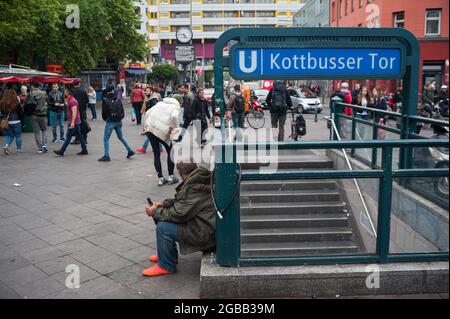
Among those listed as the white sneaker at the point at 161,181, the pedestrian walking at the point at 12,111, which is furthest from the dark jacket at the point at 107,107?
the white sneaker at the point at 161,181

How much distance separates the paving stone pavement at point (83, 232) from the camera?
14.8 feet

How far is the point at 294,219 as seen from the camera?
5.12 m

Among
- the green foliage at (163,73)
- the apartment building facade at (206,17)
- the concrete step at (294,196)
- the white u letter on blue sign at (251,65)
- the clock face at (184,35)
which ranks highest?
the apartment building facade at (206,17)

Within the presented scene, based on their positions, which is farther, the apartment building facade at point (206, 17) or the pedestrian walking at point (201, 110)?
the apartment building facade at point (206, 17)

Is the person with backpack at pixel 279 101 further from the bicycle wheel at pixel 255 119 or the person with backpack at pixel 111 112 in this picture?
the bicycle wheel at pixel 255 119

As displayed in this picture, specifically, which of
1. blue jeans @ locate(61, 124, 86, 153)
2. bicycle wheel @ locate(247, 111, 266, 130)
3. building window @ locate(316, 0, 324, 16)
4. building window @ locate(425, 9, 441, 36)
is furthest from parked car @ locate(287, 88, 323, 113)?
building window @ locate(316, 0, 324, 16)

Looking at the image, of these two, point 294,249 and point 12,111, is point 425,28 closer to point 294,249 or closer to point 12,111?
point 12,111

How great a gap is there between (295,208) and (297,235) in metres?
0.65

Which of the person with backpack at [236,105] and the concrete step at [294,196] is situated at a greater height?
the person with backpack at [236,105]

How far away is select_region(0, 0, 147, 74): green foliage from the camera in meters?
20.1

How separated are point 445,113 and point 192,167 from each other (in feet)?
50.2

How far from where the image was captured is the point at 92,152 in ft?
41.5

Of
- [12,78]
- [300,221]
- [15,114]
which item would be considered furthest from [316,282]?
[12,78]
